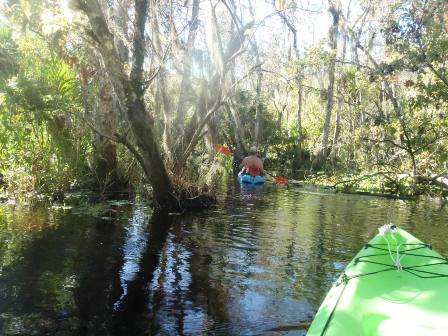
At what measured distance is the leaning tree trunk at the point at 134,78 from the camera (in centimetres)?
845

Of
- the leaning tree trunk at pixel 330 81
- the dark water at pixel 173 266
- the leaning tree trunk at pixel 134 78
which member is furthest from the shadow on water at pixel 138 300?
the leaning tree trunk at pixel 330 81

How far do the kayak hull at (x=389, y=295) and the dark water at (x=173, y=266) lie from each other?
2.45 feet

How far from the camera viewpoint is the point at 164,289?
5562mm

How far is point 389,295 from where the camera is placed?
14.2 ft

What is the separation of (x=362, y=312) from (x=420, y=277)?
3.53ft

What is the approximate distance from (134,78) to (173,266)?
3994 mm

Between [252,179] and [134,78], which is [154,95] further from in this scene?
[252,179]

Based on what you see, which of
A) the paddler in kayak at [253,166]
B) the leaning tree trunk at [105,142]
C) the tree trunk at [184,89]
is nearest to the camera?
the tree trunk at [184,89]

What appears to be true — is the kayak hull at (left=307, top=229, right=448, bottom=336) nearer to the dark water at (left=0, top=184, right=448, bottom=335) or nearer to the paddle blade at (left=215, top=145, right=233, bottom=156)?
the dark water at (left=0, top=184, right=448, bottom=335)

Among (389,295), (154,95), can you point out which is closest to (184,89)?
(154,95)

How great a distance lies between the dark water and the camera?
467cm

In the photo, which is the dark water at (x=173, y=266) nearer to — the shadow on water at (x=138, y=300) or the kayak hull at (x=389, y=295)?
the shadow on water at (x=138, y=300)

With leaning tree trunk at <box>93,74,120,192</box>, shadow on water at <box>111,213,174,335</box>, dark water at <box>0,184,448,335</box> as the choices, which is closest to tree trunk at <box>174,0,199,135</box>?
leaning tree trunk at <box>93,74,120,192</box>

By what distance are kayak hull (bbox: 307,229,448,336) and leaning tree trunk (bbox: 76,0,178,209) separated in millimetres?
5336
